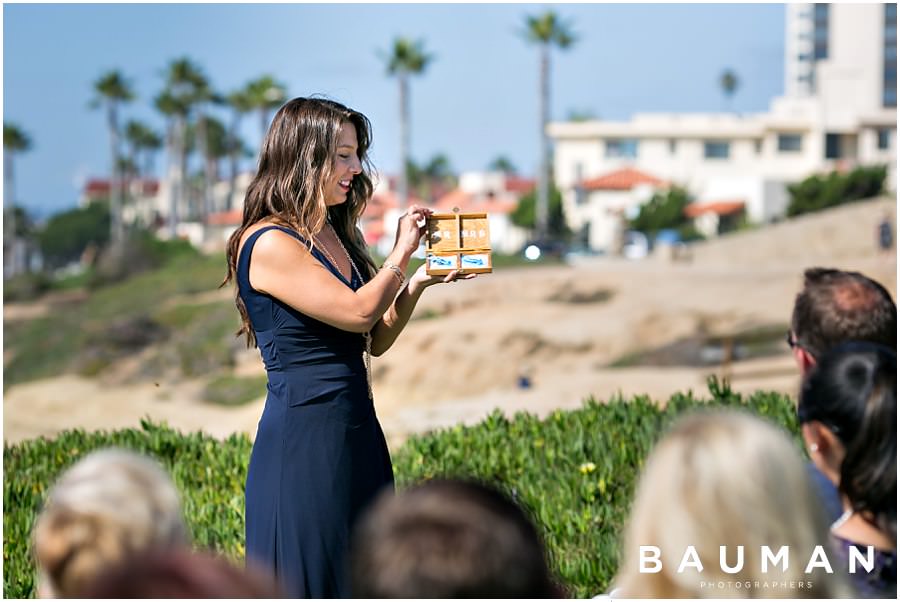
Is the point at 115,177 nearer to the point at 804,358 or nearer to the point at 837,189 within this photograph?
the point at 837,189

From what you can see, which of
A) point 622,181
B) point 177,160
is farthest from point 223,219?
point 622,181

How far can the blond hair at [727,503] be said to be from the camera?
2.29m

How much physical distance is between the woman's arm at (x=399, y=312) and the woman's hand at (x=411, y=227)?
0.33ft

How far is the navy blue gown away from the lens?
12.3 ft

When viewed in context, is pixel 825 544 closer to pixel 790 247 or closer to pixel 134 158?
pixel 790 247

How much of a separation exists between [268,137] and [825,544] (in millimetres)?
1937

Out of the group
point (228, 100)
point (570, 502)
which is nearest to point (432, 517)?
point (570, 502)

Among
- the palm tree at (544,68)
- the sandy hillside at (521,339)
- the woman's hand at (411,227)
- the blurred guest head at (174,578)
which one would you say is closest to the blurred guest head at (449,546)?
the blurred guest head at (174,578)

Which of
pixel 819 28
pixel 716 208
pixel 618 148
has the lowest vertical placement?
pixel 716 208

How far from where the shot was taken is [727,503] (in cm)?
228

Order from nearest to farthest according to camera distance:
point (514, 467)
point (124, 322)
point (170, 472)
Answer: point (514, 467)
point (170, 472)
point (124, 322)

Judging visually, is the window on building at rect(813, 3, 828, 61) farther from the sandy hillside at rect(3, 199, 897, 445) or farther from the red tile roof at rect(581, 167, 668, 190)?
the sandy hillside at rect(3, 199, 897, 445)

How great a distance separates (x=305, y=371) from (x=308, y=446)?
19cm

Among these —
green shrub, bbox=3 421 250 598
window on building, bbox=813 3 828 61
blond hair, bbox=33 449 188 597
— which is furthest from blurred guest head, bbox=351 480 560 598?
window on building, bbox=813 3 828 61
